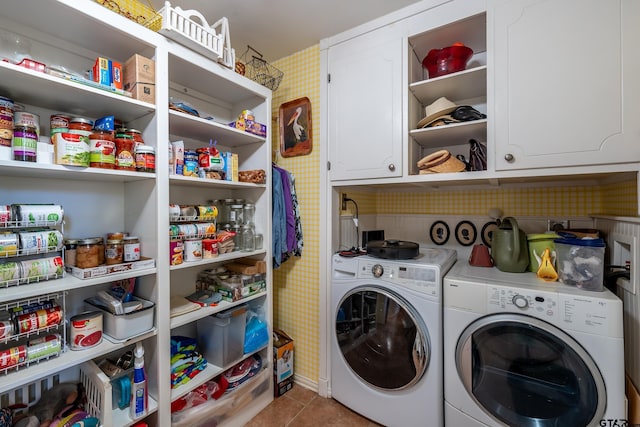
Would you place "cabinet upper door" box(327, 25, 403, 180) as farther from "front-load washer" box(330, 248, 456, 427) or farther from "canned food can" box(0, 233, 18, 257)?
"canned food can" box(0, 233, 18, 257)

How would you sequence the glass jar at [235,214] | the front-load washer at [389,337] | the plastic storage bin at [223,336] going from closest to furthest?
the front-load washer at [389,337] → the plastic storage bin at [223,336] → the glass jar at [235,214]

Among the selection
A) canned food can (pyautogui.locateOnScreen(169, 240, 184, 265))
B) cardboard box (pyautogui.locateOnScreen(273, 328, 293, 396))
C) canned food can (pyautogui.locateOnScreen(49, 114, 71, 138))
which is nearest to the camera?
canned food can (pyautogui.locateOnScreen(49, 114, 71, 138))

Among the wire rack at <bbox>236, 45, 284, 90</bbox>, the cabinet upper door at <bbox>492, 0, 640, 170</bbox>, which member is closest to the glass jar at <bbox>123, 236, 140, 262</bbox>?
the wire rack at <bbox>236, 45, 284, 90</bbox>

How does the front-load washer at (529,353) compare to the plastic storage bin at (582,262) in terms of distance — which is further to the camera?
the plastic storage bin at (582,262)

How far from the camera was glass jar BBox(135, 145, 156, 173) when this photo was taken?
116 centimetres

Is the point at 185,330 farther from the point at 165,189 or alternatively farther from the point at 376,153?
the point at 376,153

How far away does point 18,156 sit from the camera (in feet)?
2.99

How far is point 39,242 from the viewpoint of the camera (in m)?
1.00

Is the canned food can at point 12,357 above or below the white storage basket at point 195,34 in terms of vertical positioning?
below

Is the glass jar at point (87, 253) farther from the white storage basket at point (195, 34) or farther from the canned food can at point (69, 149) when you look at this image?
the white storage basket at point (195, 34)

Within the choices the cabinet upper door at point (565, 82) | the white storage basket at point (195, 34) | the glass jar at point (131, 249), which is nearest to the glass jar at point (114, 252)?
the glass jar at point (131, 249)

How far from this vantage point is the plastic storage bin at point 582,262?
3.83 feet

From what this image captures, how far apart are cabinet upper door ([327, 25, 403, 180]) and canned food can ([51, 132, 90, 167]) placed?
1.24 metres

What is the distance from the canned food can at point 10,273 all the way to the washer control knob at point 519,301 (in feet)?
6.26
